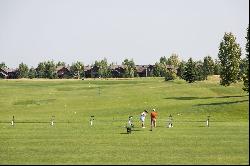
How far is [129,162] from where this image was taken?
25.0m

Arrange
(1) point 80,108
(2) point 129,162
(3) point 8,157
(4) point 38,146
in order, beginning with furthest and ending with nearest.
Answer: (1) point 80,108, (4) point 38,146, (3) point 8,157, (2) point 129,162

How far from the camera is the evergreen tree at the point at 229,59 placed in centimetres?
10644

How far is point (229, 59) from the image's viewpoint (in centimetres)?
11094

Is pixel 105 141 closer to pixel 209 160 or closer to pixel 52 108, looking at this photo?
pixel 209 160

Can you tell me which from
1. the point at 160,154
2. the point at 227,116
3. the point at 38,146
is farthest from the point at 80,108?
the point at 160,154

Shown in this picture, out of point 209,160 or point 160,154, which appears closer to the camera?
point 209,160

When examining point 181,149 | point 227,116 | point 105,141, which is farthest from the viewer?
point 227,116

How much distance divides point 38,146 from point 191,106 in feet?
142

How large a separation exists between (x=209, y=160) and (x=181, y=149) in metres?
4.45

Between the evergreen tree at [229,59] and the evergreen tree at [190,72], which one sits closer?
the evergreen tree at [229,59]

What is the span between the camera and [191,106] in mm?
72125

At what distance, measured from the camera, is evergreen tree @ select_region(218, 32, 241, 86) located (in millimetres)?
106438

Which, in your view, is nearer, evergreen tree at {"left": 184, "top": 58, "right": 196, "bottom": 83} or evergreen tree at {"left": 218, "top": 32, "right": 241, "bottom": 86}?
evergreen tree at {"left": 218, "top": 32, "right": 241, "bottom": 86}

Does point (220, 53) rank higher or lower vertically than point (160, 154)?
higher
